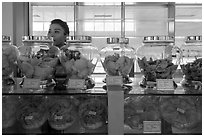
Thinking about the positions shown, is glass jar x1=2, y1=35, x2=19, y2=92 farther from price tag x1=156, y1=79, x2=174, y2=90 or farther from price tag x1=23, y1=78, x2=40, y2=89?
price tag x1=156, y1=79, x2=174, y2=90

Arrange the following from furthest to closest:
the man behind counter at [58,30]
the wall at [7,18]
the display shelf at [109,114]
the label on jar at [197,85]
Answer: the wall at [7,18] < the man behind counter at [58,30] < the label on jar at [197,85] < the display shelf at [109,114]

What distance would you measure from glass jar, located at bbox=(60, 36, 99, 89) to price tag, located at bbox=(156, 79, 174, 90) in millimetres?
235

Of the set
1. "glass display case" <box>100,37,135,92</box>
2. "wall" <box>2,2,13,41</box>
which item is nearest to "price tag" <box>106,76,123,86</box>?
"glass display case" <box>100,37,135,92</box>

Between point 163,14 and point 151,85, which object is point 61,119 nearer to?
point 151,85

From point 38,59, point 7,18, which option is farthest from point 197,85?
point 7,18

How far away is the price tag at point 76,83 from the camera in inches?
38.1

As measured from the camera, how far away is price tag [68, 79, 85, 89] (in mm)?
968

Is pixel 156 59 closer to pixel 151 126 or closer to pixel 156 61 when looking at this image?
pixel 156 61

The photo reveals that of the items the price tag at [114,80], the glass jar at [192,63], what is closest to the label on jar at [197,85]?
the glass jar at [192,63]

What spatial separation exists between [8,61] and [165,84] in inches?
22.6

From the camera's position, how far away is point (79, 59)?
1.03m

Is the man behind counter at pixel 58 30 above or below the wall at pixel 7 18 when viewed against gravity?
below

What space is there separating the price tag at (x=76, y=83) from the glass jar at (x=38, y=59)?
0.34 ft

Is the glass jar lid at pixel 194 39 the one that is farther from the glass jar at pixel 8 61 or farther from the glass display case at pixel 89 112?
the glass jar at pixel 8 61
